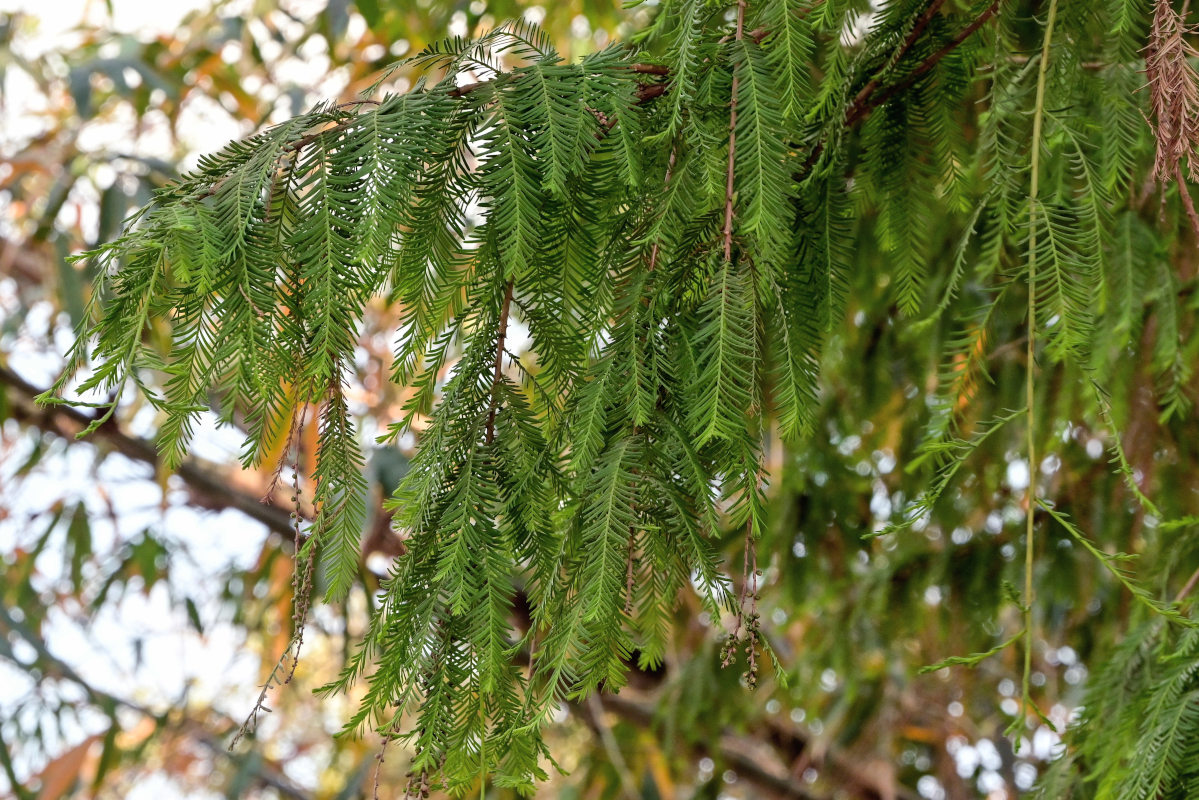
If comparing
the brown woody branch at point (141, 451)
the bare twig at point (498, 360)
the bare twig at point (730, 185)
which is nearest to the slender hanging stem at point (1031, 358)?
the bare twig at point (730, 185)

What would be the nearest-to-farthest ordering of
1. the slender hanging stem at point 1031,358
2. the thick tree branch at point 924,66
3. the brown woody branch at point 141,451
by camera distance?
the slender hanging stem at point 1031,358 < the thick tree branch at point 924,66 < the brown woody branch at point 141,451

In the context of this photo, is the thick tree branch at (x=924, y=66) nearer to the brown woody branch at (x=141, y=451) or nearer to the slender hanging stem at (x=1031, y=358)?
the slender hanging stem at (x=1031, y=358)

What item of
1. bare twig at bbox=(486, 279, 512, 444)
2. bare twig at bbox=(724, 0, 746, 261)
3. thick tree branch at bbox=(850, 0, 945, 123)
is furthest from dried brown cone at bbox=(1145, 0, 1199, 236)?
bare twig at bbox=(486, 279, 512, 444)

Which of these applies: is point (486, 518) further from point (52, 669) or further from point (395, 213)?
point (52, 669)

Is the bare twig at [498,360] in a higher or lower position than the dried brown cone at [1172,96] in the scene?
lower

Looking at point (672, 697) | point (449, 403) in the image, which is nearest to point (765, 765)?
point (672, 697)

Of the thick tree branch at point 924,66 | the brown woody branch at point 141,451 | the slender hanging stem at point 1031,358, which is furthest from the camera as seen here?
the brown woody branch at point 141,451

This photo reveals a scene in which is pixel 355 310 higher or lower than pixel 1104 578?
lower

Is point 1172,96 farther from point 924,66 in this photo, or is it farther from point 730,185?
point 730,185

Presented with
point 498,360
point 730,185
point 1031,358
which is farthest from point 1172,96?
point 498,360

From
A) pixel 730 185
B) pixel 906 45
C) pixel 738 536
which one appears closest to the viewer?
pixel 730 185

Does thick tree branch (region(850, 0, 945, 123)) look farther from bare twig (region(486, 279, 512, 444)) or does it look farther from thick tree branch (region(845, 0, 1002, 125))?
bare twig (region(486, 279, 512, 444))
